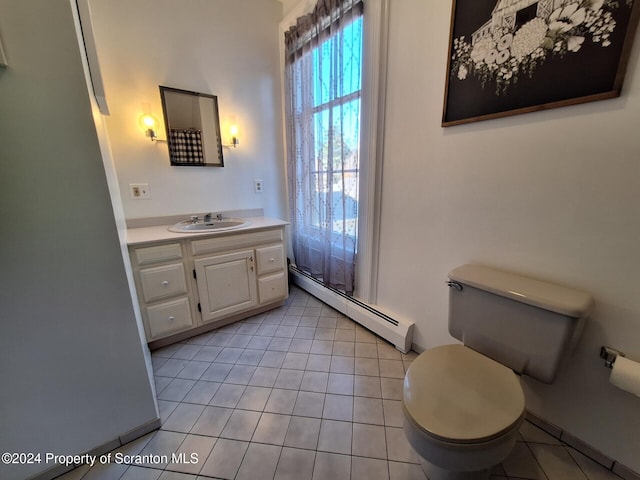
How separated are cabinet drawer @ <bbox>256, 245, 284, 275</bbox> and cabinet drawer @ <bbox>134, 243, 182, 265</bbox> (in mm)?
567

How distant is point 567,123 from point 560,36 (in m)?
0.31

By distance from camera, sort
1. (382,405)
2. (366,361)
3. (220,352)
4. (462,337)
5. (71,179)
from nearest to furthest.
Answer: (71,179) < (462,337) < (382,405) < (366,361) < (220,352)

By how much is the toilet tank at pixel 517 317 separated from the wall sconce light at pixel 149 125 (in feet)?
7.18

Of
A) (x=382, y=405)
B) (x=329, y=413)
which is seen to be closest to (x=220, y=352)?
(x=329, y=413)

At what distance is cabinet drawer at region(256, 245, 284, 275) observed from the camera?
2045 mm

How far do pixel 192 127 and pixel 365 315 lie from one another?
6.54 feet

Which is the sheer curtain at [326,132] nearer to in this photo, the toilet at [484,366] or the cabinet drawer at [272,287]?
the cabinet drawer at [272,287]

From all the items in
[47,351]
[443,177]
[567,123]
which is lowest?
[47,351]

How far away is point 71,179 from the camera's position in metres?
0.86

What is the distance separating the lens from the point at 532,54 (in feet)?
3.23

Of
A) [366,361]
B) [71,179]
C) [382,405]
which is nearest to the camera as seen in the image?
[71,179]

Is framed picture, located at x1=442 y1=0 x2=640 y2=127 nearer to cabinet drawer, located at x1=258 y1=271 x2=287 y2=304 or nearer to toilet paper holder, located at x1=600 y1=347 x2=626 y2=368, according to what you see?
toilet paper holder, located at x1=600 y1=347 x2=626 y2=368

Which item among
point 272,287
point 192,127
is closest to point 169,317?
point 272,287

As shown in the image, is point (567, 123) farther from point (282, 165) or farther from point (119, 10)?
point (119, 10)
